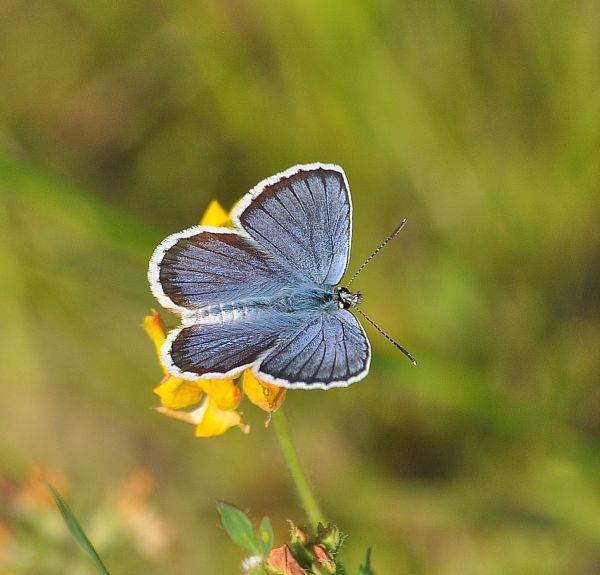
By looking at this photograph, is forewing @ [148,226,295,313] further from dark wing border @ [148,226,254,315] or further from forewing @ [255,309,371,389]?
forewing @ [255,309,371,389]

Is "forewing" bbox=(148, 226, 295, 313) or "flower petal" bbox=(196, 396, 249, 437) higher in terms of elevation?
"forewing" bbox=(148, 226, 295, 313)

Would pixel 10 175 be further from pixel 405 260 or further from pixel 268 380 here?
pixel 405 260

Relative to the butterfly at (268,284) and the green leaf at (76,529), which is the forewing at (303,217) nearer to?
the butterfly at (268,284)

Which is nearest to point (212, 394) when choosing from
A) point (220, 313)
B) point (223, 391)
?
point (223, 391)

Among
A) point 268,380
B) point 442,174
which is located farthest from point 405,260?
point 268,380

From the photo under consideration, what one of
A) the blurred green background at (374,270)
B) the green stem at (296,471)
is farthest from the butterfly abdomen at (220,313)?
the blurred green background at (374,270)

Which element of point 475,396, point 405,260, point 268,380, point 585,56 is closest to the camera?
point 268,380

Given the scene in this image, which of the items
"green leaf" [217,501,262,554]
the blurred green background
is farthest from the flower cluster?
the blurred green background
